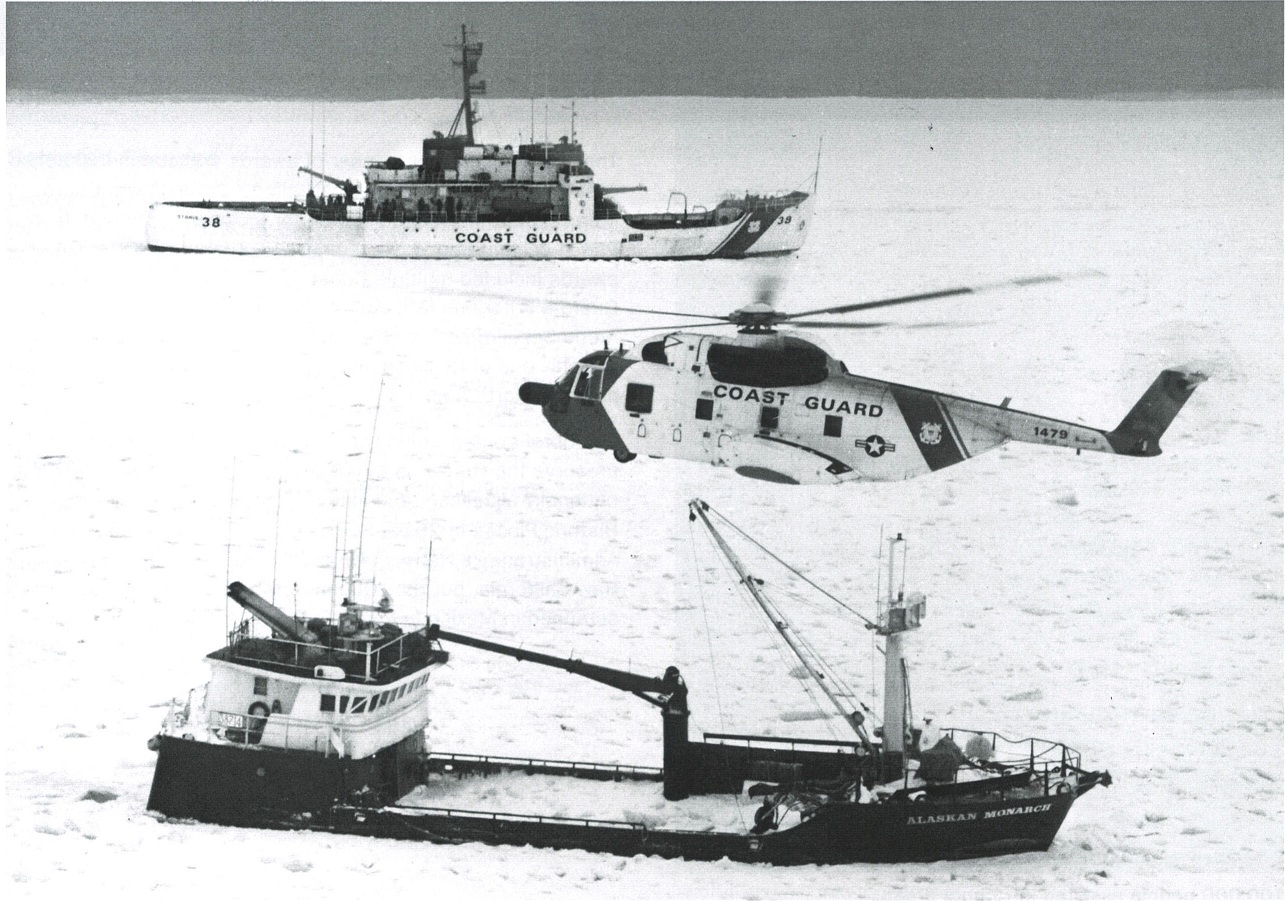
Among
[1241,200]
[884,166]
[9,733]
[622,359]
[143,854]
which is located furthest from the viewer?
[884,166]

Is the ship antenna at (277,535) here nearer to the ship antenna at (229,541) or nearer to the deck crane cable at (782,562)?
the ship antenna at (229,541)

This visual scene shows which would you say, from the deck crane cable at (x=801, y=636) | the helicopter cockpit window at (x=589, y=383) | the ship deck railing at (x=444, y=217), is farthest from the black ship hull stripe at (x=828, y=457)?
the ship deck railing at (x=444, y=217)

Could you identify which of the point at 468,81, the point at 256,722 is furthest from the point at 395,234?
the point at 256,722

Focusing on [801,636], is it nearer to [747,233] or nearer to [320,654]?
[320,654]

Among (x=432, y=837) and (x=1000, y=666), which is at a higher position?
(x=1000, y=666)

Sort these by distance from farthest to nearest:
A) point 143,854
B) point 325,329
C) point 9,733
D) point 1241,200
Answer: point 1241,200 < point 325,329 < point 9,733 < point 143,854

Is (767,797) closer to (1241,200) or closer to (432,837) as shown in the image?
(432,837)

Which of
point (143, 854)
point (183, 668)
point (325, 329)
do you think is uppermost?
point (325, 329)

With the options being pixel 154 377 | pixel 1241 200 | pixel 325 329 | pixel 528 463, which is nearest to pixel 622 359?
pixel 528 463
